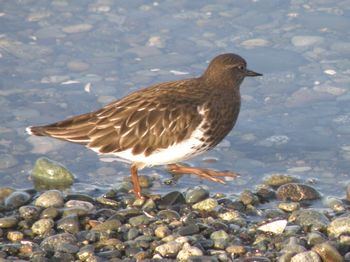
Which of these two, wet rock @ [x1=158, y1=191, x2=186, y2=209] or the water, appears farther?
the water

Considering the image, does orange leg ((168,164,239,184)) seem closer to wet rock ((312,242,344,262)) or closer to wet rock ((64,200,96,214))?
wet rock ((64,200,96,214))

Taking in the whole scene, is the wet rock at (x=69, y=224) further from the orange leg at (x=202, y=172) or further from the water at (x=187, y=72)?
the orange leg at (x=202, y=172)

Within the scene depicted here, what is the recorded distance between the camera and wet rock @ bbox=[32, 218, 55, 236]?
21.0ft

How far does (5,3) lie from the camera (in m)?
12.2

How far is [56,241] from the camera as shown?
611cm

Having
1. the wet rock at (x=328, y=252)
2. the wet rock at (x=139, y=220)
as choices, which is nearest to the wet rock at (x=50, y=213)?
the wet rock at (x=139, y=220)

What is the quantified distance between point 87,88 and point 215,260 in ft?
14.7

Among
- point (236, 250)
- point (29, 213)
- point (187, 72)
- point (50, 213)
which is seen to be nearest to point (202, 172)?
point (50, 213)

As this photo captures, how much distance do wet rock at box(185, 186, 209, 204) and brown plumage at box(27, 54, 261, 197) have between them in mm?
300

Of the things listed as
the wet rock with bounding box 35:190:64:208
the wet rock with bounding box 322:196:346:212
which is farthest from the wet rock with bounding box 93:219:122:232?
the wet rock with bounding box 322:196:346:212

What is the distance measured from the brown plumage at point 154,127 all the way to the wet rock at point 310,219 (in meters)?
1.00

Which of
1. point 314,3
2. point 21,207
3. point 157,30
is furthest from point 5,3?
point 21,207

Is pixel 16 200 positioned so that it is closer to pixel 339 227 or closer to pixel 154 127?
pixel 154 127

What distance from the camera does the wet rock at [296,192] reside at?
714 centimetres
